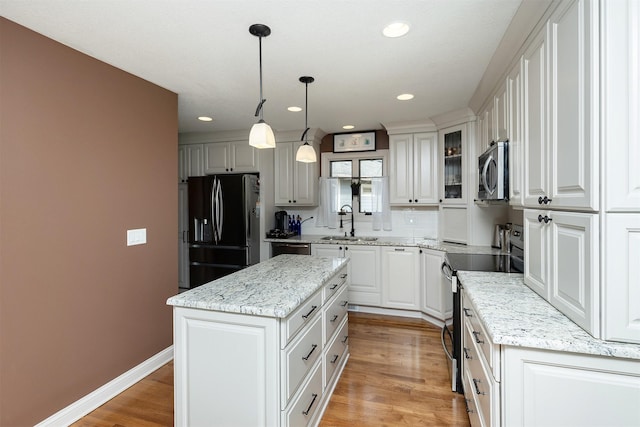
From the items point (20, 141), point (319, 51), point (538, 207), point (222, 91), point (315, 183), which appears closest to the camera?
point (538, 207)

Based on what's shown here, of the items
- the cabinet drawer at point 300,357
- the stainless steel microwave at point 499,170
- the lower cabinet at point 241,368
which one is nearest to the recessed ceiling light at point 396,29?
the stainless steel microwave at point 499,170

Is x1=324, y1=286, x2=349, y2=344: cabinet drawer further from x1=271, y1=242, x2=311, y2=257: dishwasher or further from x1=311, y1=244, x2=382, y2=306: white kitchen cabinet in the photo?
x1=271, y1=242, x2=311, y2=257: dishwasher

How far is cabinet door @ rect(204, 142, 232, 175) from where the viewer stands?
447 centimetres

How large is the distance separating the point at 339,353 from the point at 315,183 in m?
2.52

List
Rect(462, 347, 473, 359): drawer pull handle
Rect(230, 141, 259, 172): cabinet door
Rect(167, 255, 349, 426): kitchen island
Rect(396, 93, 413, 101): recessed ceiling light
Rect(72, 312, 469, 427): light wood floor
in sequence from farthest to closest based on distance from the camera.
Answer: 1. Rect(230, 141, 259, 172): cabinet door
2. Rect(396, 93, 413, 101): recessed ceiling light
3. Rect(72, 312, 469, 427): light wood floor
4. Rect(462, 347, 473, 359): drawer pull handle
5. Rect(167, 255, 349, 426): kitchen island

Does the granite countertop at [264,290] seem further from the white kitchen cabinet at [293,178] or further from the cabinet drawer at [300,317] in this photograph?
the white kitchen cabinet at [293,178]

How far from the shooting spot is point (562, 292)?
1376mm

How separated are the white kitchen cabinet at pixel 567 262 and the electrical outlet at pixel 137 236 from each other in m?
2.76

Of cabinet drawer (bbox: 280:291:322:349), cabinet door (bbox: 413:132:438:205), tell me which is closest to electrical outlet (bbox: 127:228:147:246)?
cabinet drawer (bbox: 280:291:322:349)

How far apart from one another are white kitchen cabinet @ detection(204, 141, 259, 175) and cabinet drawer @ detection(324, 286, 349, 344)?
241 centimetres

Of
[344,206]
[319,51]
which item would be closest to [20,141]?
[319,51]

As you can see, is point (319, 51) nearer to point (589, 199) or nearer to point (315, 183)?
point (589, 199)

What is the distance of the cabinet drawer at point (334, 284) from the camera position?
2.16 m

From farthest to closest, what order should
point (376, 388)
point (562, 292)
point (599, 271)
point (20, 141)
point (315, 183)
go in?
point (315, 183), point (376, 388), point (20, 141), point (562, 292), point (599, 271)
